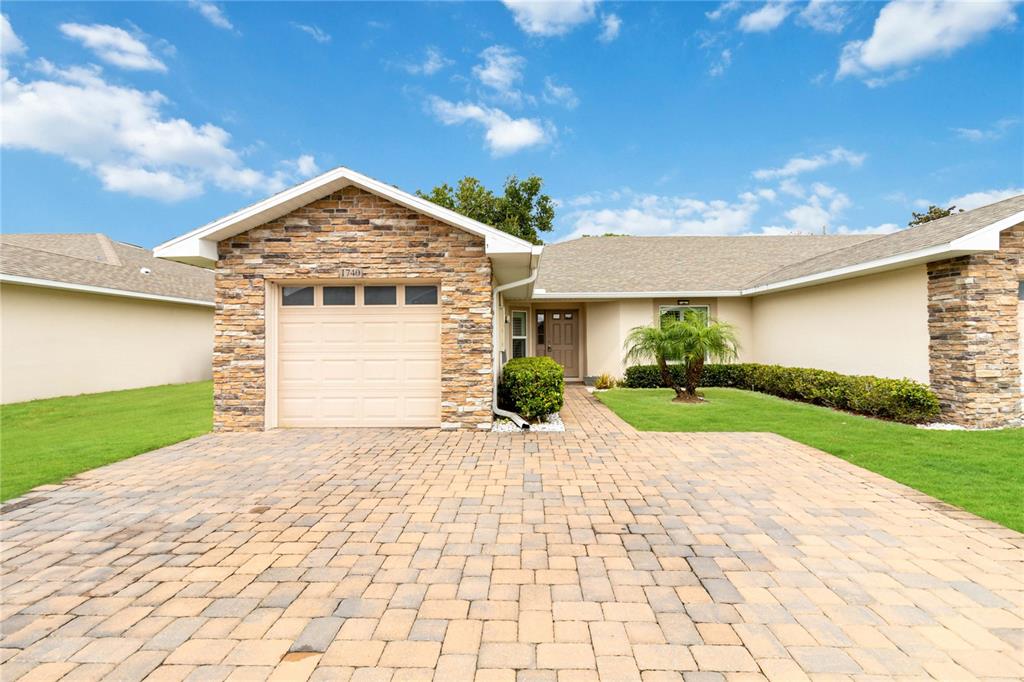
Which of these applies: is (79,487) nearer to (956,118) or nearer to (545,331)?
(545,331)

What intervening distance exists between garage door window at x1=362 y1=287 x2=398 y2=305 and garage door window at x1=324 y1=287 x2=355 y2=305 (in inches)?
8.5

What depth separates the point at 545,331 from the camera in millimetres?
16094

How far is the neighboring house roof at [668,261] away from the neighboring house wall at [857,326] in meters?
2.16

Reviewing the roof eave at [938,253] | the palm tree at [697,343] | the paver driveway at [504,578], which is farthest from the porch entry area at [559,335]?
the paver driveway at [504,578]

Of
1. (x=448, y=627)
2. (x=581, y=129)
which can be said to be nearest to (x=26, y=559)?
(x=448, y=627)

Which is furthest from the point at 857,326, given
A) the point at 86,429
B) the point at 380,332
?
the point at 86,429

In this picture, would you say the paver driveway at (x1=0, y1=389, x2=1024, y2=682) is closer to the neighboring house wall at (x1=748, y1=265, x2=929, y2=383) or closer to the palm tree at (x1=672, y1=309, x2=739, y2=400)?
the neighboring house wall at (x1=748, y1=265, x2=929, y2=383)

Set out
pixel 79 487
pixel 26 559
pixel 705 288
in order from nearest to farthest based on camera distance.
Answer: pixel 26 559 → pixel 79 487 → pixel 705 288

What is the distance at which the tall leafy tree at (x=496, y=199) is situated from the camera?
25297mm

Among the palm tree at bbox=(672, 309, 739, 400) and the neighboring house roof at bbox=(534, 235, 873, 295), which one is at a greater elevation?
the neighboring house roof at bbox=(534, 235, 873, 295)

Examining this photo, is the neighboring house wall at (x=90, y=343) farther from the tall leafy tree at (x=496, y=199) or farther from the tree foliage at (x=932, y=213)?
the tree foliage at (x=932, y=213)

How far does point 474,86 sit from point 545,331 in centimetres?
1127

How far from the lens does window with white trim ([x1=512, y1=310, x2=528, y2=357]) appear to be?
15.4m

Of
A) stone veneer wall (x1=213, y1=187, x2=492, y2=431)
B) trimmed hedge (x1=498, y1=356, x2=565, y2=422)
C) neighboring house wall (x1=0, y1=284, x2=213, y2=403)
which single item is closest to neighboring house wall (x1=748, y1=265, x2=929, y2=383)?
trimmed hedge (x1=498, y1=356, x2=565, y2=422)
